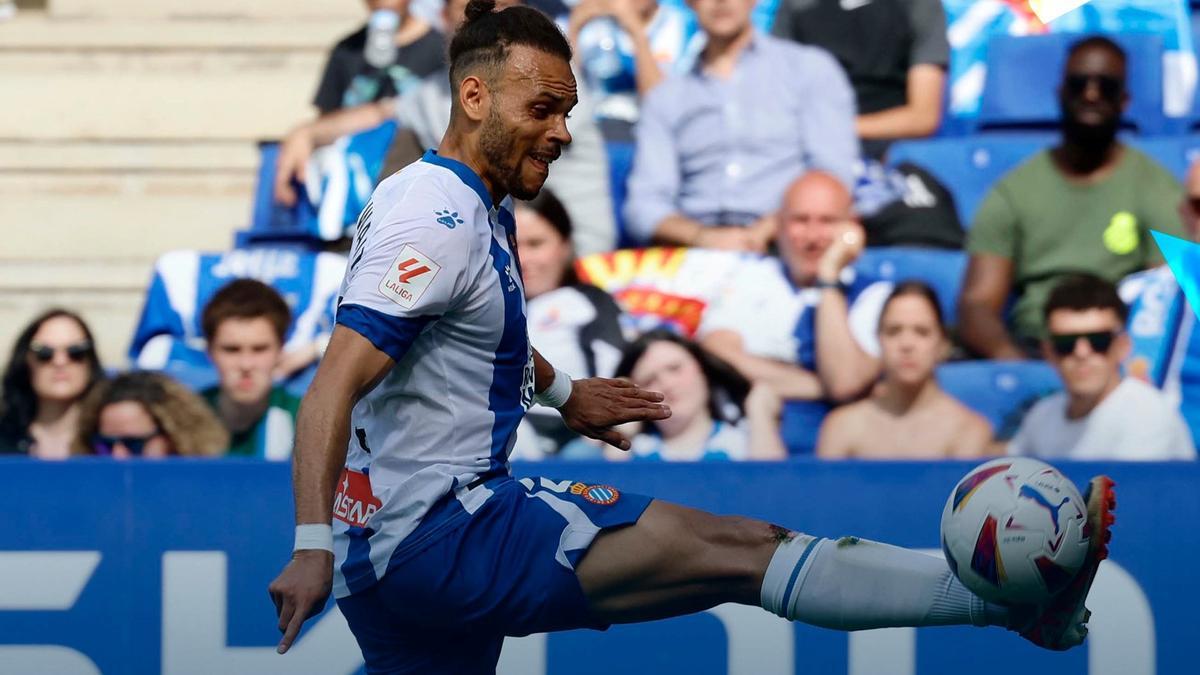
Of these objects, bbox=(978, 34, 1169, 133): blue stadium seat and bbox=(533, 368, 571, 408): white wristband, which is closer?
bbox=(533, 368, 571, 408): white wristband

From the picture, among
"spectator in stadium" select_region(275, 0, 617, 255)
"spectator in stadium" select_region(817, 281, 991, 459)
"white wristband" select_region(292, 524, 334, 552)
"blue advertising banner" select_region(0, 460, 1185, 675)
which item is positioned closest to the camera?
"white wristband" select_region(292, 524, 334, 552)

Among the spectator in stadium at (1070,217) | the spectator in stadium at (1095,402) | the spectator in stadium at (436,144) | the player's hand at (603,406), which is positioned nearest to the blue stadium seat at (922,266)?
the spectator in stadium at (1070,217)

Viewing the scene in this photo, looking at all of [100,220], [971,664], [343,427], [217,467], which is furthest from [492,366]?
[100,220]

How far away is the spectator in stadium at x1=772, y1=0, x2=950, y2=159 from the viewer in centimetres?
668

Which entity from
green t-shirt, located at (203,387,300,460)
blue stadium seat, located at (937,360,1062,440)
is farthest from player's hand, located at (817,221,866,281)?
green t-shirt, located at (203,387,300,460)

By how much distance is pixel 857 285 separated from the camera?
6039mm

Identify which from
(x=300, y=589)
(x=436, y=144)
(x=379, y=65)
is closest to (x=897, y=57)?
(x=436, y=144)

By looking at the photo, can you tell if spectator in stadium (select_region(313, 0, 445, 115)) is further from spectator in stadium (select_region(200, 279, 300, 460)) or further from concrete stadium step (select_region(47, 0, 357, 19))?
spectator in stadium (select_region(200, 279, 300, 460))

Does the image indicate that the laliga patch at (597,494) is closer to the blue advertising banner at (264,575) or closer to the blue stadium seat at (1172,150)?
the blue advertising banner at (264,575)

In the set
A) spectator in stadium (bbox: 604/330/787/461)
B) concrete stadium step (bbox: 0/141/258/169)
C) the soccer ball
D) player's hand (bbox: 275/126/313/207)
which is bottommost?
the soccer ball

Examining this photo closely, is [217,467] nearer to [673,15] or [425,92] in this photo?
Answer: [425,92]

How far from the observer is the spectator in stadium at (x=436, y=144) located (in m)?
6.39

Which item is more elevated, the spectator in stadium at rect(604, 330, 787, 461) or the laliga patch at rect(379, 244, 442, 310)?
the laliga patch at rect(379, 244, 442, 310)

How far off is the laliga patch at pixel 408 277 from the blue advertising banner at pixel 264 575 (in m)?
1.73
